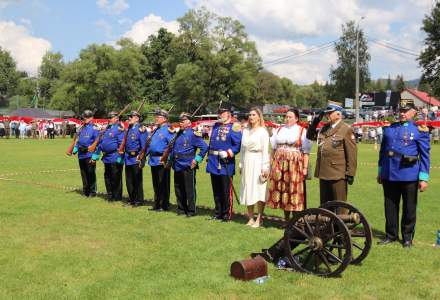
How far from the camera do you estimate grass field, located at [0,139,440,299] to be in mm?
5125

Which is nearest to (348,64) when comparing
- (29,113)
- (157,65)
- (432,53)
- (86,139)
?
(432,53)

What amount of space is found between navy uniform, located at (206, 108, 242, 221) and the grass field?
389mm

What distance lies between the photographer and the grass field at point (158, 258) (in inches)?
202

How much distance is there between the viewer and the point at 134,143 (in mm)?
10258

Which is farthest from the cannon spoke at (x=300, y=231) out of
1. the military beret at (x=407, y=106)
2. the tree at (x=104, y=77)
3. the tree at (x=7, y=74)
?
the tree at (x=7, y=74)

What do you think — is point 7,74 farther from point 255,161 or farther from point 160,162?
point 255,161

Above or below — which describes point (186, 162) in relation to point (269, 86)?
below

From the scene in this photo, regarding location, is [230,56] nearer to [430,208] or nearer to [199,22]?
[199,22]

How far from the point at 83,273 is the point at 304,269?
2534 millimetres

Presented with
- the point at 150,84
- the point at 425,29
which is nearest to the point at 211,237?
the point at 425,29

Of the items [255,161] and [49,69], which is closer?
[255,161]

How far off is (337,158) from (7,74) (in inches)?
4297

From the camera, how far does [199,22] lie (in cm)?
6719

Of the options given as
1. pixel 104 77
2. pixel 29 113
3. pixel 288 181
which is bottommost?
pixel 288 181
